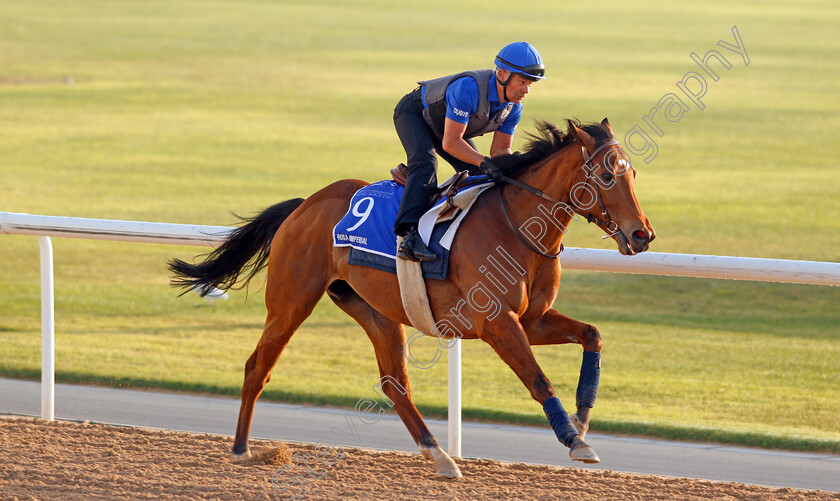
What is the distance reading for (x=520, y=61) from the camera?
4.64 metres

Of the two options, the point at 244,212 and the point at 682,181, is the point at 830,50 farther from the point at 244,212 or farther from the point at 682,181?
the point at 244,212

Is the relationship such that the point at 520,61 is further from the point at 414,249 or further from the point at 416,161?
the point at 414,249

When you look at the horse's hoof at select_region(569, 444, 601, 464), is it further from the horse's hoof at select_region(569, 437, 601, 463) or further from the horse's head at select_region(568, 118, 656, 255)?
the horse's head at select_region(568, 118, 656, 255)

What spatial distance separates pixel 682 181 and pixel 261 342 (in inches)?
643

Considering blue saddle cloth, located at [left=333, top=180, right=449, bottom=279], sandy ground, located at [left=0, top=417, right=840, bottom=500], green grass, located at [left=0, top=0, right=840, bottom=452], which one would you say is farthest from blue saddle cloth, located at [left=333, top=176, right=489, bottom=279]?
green grass, located at [left=0, top=0, right=840, bottom=452]

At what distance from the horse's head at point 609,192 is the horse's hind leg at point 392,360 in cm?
130

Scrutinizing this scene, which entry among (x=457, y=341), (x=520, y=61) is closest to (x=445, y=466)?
(x=457, y=341)

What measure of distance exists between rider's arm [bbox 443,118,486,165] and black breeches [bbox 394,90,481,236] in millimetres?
200

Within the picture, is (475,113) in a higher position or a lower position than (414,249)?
higher

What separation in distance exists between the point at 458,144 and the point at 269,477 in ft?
5.63

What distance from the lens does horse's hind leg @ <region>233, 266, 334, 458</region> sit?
5238mm

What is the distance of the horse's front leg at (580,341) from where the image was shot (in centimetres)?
451

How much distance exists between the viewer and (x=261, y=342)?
532 cm

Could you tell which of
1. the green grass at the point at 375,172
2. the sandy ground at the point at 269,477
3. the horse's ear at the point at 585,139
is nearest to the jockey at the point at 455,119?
the horse's ear at the point at 585,139
